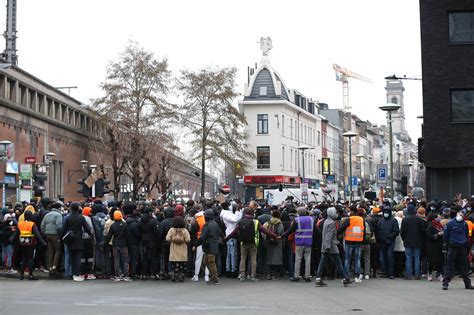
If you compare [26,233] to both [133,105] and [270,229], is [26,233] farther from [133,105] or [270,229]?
[133,105]

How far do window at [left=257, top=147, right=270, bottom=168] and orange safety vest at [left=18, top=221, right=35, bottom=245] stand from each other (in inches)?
2630

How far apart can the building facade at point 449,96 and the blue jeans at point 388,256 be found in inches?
597

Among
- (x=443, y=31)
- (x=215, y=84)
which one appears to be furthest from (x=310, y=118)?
(x=443, y=31)

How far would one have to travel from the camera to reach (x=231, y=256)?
2206 cm

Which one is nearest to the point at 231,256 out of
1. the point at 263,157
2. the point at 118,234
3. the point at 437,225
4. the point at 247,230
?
the point at 247,230

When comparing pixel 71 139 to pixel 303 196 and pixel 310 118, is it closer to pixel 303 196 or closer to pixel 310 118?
pixel 303 196

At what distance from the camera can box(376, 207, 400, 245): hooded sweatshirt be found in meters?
21.7

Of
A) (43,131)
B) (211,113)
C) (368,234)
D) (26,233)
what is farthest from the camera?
(211,113)

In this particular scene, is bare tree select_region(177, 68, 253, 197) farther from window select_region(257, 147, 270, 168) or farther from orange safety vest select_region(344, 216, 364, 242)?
orange safety vest select_region(344, 216, 364, 242)

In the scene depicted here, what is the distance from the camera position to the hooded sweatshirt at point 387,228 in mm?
21734

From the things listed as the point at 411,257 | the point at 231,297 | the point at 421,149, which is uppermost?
the point at 421,149

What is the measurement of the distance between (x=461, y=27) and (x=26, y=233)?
23.6 metres

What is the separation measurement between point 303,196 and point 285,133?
4238 centimetres

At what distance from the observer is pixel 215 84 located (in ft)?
235
